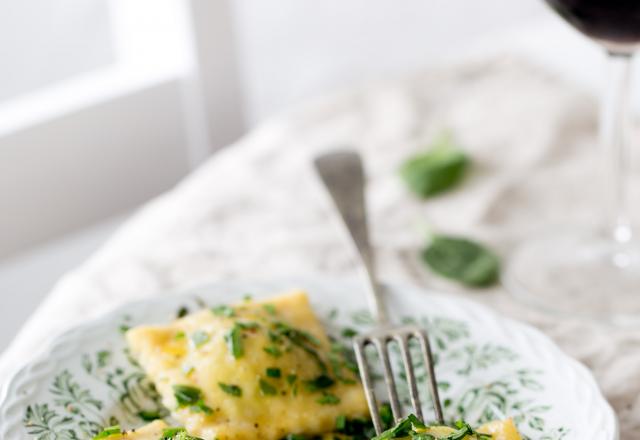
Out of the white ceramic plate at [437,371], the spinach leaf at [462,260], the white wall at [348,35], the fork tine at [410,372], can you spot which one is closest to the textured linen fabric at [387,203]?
the spinach leaf at [462,260]

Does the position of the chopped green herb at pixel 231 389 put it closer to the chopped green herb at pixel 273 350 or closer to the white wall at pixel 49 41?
the chopped green herb at pixel 273 350

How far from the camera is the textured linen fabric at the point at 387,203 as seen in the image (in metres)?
1.30

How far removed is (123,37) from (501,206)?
953mm

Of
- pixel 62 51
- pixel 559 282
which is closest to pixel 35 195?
pixel 62 51

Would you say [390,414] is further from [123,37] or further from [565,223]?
[123,37]

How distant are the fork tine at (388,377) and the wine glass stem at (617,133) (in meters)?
0.44

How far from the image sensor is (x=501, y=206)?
60.9 inches

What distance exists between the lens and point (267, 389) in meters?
0.97

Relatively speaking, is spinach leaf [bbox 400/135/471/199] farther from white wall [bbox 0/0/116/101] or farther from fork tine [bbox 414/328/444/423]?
white wall [bbox 0/0/116/101]

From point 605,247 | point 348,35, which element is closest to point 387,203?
point 605,247

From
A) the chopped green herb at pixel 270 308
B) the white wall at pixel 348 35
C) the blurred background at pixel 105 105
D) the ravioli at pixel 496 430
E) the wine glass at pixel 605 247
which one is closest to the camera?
the ravioli at pixel 496 430

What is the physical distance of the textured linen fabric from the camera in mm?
1297

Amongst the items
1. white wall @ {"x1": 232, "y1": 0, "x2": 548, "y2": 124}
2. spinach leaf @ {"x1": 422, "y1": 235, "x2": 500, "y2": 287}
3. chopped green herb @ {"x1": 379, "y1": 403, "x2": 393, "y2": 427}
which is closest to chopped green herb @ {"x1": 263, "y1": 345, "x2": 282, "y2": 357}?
chopped green herb @ {"x1": 379, "y1": 403, "x2": 393, "y2": 427}

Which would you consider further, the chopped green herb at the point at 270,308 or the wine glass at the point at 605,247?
the wine glass at the point at 605,247
